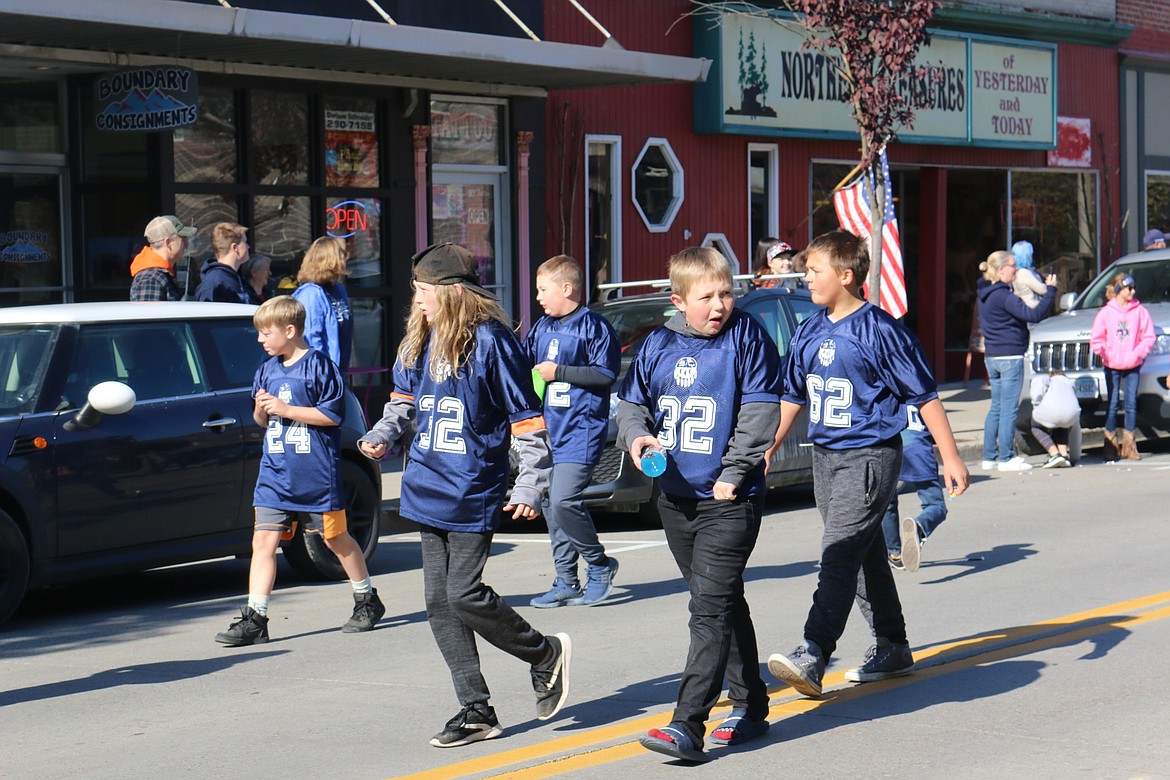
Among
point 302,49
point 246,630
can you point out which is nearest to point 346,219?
point 302,49

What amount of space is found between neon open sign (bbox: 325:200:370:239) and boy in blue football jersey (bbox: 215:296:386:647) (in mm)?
8320

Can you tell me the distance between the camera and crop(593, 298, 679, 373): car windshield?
43.2ft

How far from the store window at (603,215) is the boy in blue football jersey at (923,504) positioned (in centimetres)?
931

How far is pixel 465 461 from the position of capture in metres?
6.30

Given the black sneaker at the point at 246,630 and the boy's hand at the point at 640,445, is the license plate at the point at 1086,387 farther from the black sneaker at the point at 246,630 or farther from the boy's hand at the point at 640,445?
the boy's hand at the point at 640,445

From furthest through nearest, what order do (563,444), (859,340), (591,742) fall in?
1. (563,444)
2. (859,340)
3. (591,742)

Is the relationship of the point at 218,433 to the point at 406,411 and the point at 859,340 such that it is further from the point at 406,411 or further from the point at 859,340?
the point at 859,340

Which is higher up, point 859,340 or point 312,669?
point 859,340

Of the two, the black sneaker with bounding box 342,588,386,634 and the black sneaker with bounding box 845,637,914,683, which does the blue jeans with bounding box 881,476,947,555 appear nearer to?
the black sneaker with bounding box 845,637,914,683

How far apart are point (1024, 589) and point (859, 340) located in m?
3.31

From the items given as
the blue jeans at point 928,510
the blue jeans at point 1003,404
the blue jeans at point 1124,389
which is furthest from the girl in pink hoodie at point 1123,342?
the blue jeans at point 928,510

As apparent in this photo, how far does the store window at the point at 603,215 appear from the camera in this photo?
19469 mm

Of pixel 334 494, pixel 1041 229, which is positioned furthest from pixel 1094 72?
pixel 334 494

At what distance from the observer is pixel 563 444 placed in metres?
9.25
